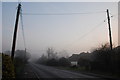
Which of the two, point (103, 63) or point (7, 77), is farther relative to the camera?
point (103, 63)

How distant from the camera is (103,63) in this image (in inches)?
1417

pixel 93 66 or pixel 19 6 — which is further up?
pixel 19 6

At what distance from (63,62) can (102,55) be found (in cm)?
5129

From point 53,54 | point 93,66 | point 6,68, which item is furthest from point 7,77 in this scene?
point 53,54

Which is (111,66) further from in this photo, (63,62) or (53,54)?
(53,54)

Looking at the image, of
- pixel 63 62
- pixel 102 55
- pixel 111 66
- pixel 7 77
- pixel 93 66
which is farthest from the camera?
pixel 63 62

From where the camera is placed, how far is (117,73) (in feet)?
97.8

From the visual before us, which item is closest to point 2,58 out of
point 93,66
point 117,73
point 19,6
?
point 19,6

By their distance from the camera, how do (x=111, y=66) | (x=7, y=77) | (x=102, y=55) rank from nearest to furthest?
(x=7, y=77), (x=111, y=66), (x=102, y=55)

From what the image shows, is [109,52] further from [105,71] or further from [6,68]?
[6,68]

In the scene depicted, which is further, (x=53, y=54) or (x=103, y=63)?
(x=53, y=54)

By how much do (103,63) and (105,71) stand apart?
1.33m

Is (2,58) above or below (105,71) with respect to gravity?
above

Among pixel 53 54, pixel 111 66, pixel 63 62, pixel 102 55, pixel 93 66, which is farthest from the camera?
pixel 53 54
